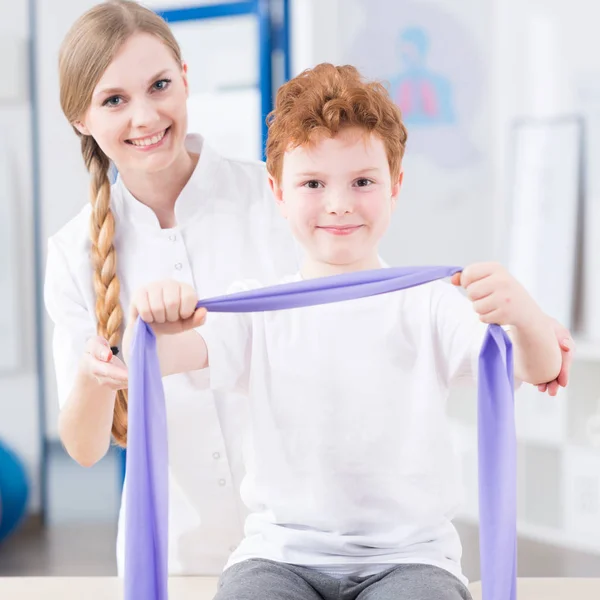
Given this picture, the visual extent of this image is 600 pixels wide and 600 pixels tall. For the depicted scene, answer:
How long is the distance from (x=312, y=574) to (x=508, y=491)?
28cm

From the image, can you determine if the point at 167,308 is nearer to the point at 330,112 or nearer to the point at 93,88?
the point at 330,112

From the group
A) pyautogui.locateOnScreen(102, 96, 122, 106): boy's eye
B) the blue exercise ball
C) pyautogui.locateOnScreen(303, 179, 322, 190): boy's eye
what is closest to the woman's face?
pyautogui.locateOnScreen(102, 96, 122, 106): boy's eye

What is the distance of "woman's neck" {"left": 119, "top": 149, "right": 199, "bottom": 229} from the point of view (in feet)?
5.42

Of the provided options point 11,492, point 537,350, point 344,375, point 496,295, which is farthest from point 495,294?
point 11,492

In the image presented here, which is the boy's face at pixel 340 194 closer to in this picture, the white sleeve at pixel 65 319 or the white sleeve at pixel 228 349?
the white sleeve at pixel 228 349

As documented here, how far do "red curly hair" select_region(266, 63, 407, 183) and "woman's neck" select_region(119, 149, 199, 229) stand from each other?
1.05ft

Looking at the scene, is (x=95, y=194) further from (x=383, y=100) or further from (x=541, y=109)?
(x=541, y=109)

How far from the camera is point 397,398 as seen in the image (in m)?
1.32

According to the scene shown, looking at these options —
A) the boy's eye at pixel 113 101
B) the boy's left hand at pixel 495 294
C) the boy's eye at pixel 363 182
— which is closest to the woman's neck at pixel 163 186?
the boy's eye at pixel 113 101

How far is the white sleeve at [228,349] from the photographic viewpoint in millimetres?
1323

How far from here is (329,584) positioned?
4.07 feet

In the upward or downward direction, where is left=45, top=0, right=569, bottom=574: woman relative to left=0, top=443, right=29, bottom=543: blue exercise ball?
upward

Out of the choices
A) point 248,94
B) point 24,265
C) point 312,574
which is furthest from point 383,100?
point 24,265

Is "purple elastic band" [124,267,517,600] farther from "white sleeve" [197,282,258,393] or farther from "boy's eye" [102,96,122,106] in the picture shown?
"boy's eye" [102,96,122,106]
